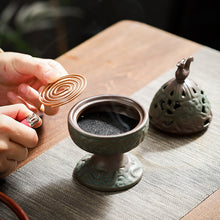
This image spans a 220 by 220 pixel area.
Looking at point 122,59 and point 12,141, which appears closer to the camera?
point 12,141

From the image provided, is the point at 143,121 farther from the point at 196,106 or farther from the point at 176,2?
the point at 176,2

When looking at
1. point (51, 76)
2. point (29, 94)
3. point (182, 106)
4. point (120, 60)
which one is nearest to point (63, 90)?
point (51, 76)

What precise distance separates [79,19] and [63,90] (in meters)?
1.55

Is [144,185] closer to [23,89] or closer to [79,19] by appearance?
[23,89]

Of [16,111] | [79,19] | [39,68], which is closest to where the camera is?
[16,111]

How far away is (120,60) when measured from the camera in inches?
53.1

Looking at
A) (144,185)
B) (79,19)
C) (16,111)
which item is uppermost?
(16,111)

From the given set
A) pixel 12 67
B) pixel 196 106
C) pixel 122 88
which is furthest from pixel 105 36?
pixel 196 106

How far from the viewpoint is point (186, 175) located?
2.98ft

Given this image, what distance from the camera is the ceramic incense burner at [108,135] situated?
0.82 m

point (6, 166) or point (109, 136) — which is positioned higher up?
point (109, 136)

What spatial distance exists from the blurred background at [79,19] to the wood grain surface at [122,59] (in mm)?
719

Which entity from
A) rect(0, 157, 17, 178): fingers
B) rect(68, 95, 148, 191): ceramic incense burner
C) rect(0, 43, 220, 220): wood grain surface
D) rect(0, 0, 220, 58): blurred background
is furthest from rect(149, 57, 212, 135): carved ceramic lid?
rect(0, 0, 220, 58): blurred background

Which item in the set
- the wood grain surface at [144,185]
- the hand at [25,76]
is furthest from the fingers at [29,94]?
the wood grain surface at [144,185]
